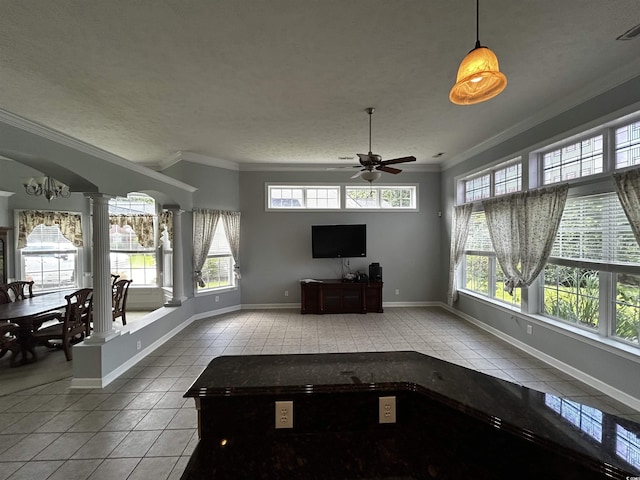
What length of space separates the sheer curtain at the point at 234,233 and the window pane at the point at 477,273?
4.64 meters

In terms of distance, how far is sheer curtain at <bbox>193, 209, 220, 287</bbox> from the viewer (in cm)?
523

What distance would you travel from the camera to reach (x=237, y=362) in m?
1.32

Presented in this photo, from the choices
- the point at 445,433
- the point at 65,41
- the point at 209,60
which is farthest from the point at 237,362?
the point at 65,41

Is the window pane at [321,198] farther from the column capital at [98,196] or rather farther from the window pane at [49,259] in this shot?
the window pane at [49,259]

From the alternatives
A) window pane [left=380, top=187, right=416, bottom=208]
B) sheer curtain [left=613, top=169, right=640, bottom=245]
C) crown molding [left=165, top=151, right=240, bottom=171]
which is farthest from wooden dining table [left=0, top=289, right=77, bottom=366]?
sheer curtain [left=613, top=169, right=640, bottom=245]

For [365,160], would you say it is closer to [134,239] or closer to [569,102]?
[569,102]

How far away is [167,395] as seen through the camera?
2.82 metres

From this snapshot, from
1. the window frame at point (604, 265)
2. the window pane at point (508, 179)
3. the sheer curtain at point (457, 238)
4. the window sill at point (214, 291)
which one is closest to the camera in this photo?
the window frame at point (604, 265)

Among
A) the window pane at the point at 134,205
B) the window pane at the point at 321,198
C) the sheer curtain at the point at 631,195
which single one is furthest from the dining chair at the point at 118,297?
the sheer curtain at the point at 631,195

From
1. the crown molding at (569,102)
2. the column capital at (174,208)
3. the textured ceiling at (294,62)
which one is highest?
the textured ceiling at (294,62)

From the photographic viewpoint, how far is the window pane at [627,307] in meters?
2.69

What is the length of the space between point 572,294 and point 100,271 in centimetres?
556

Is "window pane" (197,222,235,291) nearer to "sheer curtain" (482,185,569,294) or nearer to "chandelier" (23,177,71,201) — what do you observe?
"chandelier" (23,177,71,201)

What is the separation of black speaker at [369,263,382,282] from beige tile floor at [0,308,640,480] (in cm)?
89
